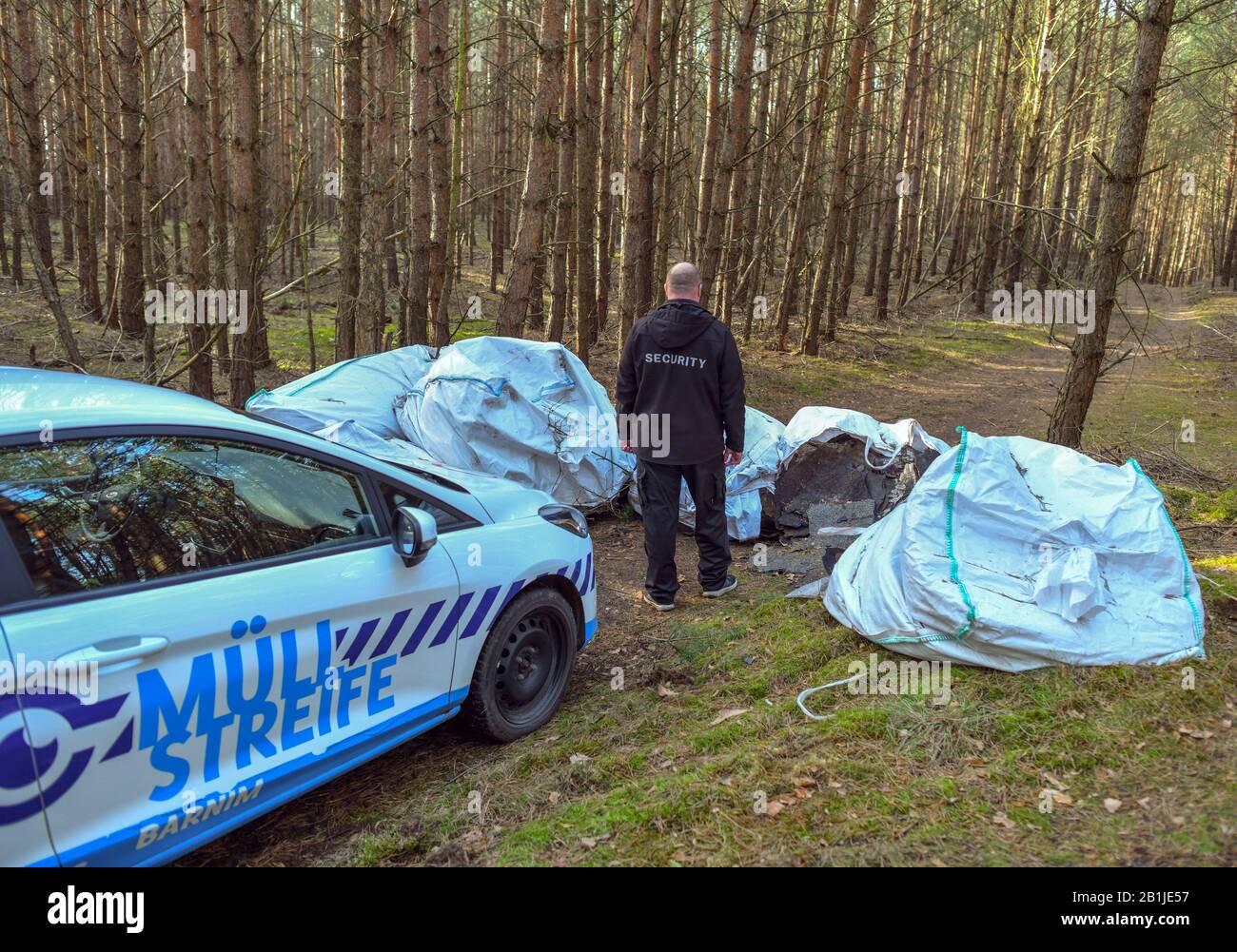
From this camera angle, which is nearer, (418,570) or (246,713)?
(246,713)

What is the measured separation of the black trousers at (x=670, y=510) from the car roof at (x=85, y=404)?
309 cm

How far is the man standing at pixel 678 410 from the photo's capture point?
18.3ft

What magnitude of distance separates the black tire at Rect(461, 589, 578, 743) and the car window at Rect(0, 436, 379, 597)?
2.73 ft

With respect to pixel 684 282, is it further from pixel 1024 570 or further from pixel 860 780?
pixel 860 780

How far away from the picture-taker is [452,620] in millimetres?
3562

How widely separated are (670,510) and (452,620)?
2.45m

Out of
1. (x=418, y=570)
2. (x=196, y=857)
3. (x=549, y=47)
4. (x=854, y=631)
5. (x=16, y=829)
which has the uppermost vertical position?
(x=549, y=47)

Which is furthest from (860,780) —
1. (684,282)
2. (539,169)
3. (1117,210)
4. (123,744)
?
(539,169)

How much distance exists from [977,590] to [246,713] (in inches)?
130

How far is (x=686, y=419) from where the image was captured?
5.59m

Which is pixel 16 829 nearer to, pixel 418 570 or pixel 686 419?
pixel 418 570

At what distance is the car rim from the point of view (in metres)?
3.96

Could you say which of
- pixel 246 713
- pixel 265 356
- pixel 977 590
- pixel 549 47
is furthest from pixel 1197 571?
pixel 265 356

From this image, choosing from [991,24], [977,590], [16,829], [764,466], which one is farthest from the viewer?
[991,24]
